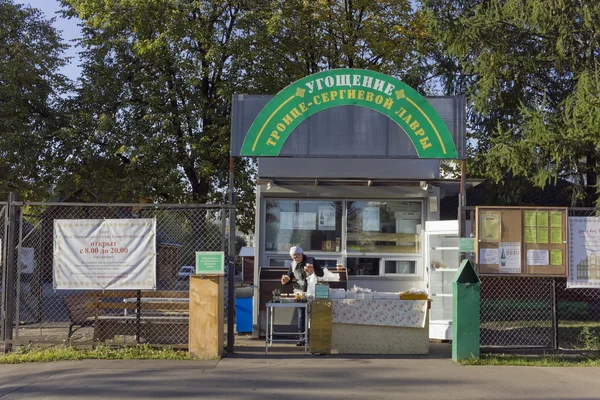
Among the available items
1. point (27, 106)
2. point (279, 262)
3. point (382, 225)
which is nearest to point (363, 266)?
point (382, 225)

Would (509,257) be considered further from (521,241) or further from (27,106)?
(27,106)

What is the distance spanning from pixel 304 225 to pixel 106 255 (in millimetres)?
4293

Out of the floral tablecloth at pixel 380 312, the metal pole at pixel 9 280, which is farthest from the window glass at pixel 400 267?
the metal pole at pixel 9 280

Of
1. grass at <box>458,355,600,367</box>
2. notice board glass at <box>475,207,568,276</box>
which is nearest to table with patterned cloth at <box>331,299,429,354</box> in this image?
grass at <box>458,355,600,367</box>

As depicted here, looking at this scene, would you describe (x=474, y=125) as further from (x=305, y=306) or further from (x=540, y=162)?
(x=305, y=306)

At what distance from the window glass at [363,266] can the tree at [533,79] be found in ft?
14.0

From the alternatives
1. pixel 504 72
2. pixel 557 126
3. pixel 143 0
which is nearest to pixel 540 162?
pixel 557 126

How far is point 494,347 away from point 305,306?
2.96 m

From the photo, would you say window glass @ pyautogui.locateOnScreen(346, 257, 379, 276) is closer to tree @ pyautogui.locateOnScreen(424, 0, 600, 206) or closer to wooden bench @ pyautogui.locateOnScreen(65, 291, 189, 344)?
wooden bench @ pyautogui.locateOnScreen(65, 291, 189, 344)

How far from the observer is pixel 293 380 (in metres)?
8.10

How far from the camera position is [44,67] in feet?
68.7

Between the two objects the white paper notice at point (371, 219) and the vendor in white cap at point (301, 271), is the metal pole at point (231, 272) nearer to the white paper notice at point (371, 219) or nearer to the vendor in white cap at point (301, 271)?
the vendor in white cap at point (301, 271)

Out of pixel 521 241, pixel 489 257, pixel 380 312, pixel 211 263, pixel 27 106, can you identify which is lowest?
pixel 380 312

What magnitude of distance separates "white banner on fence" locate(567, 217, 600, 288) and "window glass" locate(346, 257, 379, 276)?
13.4 ft
